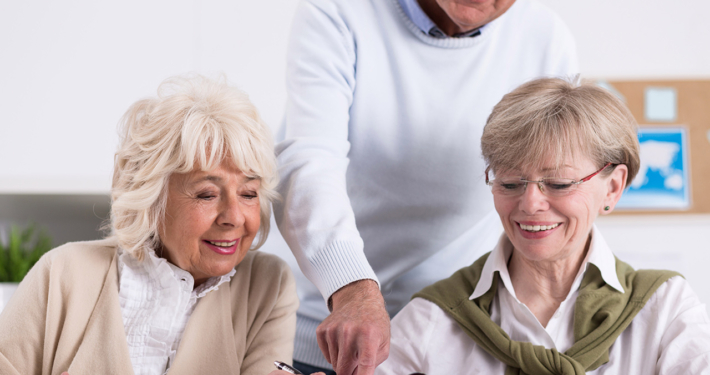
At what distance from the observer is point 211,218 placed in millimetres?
1007

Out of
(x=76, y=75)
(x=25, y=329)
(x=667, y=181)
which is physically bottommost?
(x=667, y=181)

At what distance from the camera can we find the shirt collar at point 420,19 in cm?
120

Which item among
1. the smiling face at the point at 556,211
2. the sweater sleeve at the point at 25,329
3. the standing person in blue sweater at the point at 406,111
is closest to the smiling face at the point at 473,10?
the standing person in blue sweater at the point at 406,111

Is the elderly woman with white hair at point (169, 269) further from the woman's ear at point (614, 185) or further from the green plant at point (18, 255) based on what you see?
the green plant at point (18, 255)

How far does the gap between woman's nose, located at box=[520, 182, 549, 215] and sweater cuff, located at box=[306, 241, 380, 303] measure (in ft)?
1.06

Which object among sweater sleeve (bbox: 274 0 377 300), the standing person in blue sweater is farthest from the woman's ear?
sweater sleeve (bbox: 274 0 377 300)

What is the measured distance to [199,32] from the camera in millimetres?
2301

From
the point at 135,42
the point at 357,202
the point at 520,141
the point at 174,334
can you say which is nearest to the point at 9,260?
the point at 135,42

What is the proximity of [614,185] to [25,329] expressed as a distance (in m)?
1.06

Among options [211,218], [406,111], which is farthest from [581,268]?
[211,218]

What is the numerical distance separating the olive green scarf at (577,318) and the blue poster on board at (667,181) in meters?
1.40

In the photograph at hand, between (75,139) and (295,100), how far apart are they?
136 cm

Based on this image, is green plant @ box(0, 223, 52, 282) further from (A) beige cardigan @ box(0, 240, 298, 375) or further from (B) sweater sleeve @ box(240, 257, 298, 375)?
(B) sweater sleeve @ box(240, 257, 298, 375)

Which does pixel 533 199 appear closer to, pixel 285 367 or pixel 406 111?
pixel 406 111
